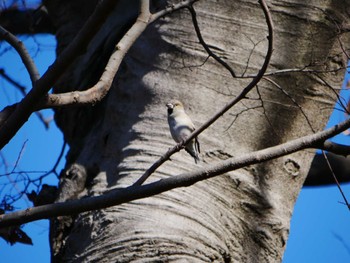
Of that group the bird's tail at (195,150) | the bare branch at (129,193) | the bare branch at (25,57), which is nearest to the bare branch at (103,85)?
the bare branch at (25,57)

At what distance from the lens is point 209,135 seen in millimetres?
2461

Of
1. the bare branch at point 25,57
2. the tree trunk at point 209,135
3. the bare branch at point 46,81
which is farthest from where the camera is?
the tree trunk at point 209,135

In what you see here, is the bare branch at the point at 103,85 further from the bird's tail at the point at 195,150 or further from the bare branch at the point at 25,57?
the bird's tail at the point at 195,150

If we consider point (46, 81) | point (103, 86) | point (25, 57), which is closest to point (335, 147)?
point (103, 86)

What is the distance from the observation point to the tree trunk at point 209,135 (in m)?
2.20

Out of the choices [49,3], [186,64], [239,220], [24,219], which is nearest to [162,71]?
[186,64]

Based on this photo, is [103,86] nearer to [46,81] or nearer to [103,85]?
Result: [103,85]

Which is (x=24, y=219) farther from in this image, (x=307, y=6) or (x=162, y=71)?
(x=307, y=6)

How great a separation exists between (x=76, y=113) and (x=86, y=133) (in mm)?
192

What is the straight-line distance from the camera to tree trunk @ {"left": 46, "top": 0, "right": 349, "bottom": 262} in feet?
7.23

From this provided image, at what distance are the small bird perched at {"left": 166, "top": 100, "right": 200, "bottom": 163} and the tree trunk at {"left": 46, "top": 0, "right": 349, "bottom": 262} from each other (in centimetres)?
4

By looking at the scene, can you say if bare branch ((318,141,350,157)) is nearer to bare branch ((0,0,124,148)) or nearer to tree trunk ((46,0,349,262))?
tree trunk ((46,0,349,262))

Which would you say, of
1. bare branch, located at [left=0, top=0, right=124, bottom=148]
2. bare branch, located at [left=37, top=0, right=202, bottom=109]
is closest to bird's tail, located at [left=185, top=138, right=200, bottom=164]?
bare branch, located at [left=37, top=0, right=202, bottom=109]

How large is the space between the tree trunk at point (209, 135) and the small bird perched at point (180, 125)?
0.14 ft
